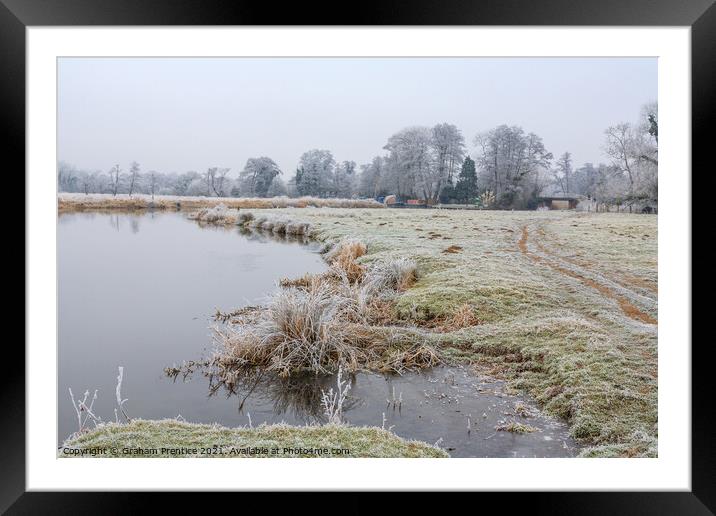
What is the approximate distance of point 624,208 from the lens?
3146 millimetres

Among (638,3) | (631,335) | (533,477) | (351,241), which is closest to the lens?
(638,3)

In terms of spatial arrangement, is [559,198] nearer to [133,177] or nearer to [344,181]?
[344,181]

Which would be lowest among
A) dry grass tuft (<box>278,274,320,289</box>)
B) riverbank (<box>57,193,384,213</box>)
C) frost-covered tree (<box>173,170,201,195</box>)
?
dry grass tuft (<box>278,274,320,289</box>)

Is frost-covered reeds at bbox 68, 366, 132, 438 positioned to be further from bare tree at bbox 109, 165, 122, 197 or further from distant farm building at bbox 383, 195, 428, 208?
distant farm building at bbox 383, 195, 428, 208

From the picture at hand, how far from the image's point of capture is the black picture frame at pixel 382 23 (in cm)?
250

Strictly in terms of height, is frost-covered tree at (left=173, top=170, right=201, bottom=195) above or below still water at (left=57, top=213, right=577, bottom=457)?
above

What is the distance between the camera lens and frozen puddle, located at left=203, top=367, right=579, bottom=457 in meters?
2.84

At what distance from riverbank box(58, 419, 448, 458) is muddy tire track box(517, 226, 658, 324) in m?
1.44

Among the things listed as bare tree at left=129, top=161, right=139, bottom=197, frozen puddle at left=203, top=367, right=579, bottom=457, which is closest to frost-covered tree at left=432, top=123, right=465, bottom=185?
frozen puddle at left=203, top=367, right=579, bottom=457

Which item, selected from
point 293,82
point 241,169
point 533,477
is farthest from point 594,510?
point 293,82

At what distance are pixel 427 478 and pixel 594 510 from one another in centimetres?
83

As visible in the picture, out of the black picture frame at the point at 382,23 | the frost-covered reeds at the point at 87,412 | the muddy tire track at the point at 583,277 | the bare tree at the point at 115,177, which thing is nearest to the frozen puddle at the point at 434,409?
the black picture frame at the point at 382,23

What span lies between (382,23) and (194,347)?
6.92 ft

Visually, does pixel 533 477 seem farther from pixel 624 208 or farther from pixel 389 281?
pixel 624 208
